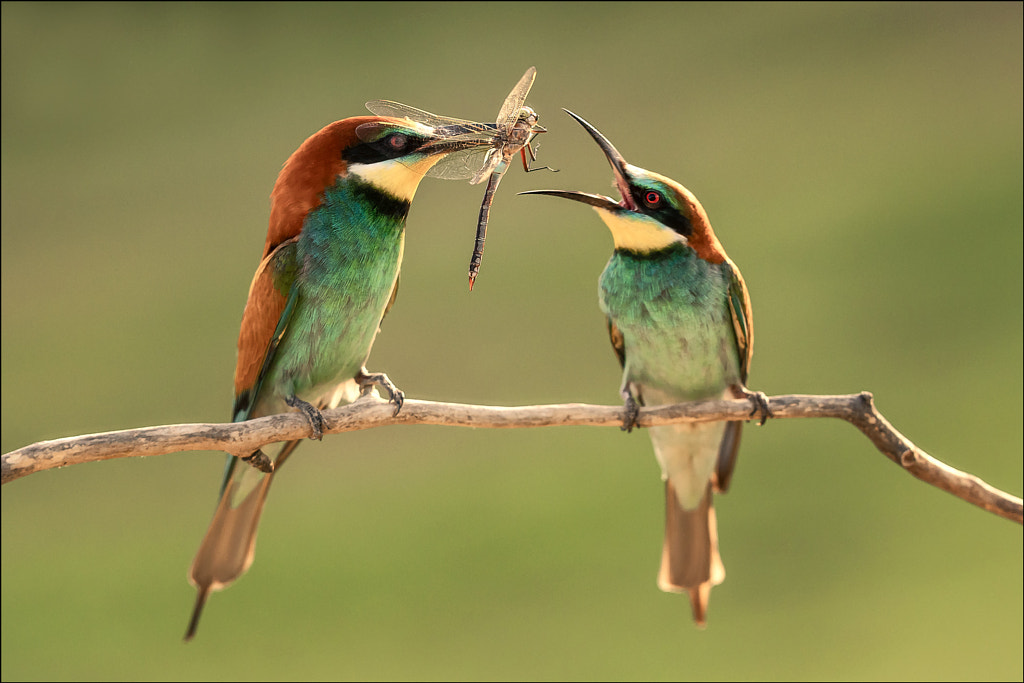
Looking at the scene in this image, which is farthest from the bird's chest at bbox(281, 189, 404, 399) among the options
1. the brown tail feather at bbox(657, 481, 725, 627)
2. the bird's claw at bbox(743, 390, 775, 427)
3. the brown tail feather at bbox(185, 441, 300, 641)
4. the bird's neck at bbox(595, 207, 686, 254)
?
the brown tail feather at bbox(657, 481, 725, 627)

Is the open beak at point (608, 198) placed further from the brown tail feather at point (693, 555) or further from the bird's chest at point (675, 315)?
the brown tail feather at point (693, 555)

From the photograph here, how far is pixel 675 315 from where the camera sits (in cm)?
167

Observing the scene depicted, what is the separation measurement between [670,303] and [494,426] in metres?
Answer: 0.43

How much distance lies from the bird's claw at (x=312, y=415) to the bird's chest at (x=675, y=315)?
0.57 m

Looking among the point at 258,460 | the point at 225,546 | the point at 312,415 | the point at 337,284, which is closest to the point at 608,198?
the point at 337,284

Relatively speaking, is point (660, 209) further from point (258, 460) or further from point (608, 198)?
point (258, 460)

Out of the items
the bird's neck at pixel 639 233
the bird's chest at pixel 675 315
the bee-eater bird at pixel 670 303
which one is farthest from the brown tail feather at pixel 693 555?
the bird's neck at pixel 639 233

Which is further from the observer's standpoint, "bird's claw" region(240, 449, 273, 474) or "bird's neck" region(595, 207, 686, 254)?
"bird's neck" region(595, 207, 686, 254)

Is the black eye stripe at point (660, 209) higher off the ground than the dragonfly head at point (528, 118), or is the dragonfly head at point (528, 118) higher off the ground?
the dragonfly head at point (528, 118)

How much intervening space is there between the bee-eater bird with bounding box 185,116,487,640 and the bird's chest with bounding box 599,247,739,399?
0.42 m

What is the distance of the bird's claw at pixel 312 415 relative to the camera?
1.46 m

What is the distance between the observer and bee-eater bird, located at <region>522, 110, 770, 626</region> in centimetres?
158

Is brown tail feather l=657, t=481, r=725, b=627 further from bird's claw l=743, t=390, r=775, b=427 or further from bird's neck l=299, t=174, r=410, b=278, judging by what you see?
bird's neck l=299, t=174, r=410, b=278

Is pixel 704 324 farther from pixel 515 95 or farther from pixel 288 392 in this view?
pixel 288 392
